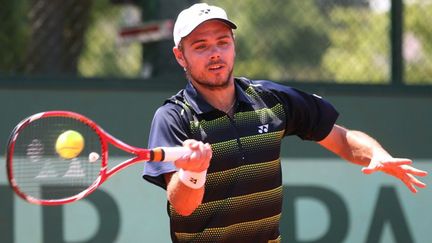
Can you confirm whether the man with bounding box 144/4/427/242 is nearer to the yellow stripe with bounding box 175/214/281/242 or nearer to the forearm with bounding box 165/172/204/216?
the yellow stripe with bounding box 175/214/281/242

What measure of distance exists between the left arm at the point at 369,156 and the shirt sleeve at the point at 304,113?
6cm

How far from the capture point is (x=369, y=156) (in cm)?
411

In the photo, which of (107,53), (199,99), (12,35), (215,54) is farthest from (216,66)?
(107,53)

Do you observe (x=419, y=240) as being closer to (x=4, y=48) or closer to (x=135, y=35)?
(x=135, y=35)

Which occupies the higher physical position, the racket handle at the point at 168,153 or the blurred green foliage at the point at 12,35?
the blurred green foliage at the point at 12,35

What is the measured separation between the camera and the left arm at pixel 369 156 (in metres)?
3.92

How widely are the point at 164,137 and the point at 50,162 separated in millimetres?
618

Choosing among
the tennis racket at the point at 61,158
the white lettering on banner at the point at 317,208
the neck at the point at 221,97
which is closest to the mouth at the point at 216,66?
the neck at the point at 221,97

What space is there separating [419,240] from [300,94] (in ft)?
7.04

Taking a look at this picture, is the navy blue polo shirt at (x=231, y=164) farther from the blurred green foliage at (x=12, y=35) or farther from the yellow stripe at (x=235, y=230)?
the blurred green foliage at (x=12, y=35)

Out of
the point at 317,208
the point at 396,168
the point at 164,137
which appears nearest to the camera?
the point at 164,137

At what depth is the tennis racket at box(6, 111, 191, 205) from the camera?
11.5 ft

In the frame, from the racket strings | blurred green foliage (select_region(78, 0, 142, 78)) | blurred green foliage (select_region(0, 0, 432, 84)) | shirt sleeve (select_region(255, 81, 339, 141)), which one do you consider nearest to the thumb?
shirt sleeve (select_region(255, 81, 339, 141))

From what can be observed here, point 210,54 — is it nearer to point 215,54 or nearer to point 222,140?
point 215,54
